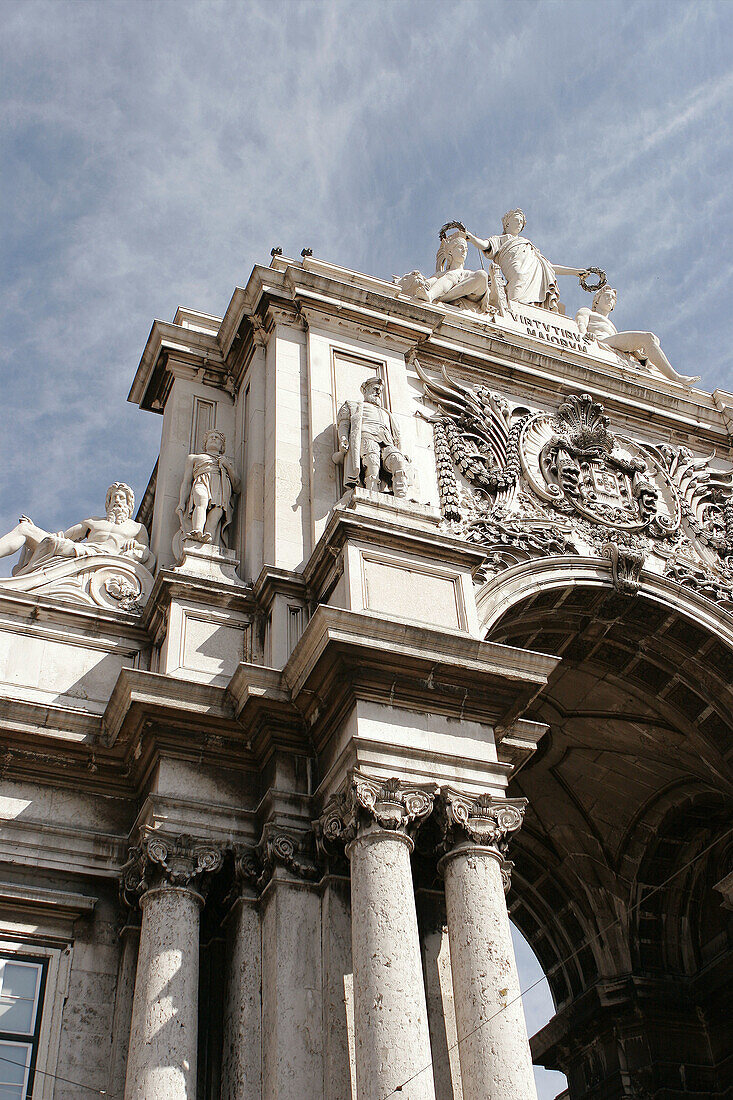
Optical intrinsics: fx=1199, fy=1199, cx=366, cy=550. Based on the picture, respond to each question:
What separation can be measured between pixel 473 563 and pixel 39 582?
Answer: 16.6 ft

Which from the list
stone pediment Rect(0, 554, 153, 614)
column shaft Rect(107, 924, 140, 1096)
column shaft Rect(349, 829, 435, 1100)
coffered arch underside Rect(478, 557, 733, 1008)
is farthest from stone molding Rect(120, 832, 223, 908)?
coffered arch underside Rect(478, 557, 733, 1008)

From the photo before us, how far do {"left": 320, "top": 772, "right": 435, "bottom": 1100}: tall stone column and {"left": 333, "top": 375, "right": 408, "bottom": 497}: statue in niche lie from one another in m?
4.47

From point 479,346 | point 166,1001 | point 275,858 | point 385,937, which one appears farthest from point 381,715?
point 479,346

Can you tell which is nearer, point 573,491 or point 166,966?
point 166,966

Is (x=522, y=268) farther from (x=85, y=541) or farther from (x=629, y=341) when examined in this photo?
(x=85, y=541)

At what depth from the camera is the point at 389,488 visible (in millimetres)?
14789

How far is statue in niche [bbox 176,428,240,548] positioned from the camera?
14.7 m

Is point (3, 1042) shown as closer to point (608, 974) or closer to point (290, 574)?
point (290, 574)

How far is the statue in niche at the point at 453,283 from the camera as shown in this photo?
19.2m

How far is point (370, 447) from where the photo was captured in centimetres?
1477

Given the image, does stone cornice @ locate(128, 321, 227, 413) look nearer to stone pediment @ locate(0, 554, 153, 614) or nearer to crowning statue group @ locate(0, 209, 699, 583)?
crowning statue group @ locate(0, 209, 699, 583)

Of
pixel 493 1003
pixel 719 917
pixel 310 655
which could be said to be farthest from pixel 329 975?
pixel 719 917

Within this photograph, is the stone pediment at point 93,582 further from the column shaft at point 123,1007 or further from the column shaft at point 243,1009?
the column shaft at point 243,1009

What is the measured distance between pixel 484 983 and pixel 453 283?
12.9 metres
